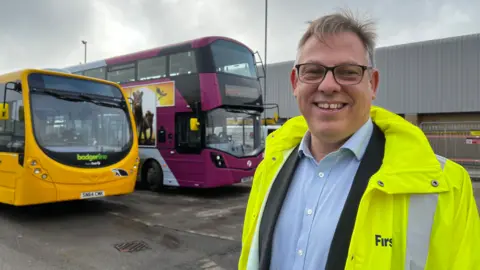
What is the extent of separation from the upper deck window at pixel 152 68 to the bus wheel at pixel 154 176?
2.46 m

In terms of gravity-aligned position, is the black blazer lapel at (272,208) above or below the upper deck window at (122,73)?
below

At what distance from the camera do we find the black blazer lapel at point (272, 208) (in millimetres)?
1700

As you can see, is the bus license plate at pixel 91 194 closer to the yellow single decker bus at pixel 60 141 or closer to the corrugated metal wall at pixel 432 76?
the yellow single decker bus at pixel 60 141

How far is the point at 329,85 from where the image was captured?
1565 millimetres

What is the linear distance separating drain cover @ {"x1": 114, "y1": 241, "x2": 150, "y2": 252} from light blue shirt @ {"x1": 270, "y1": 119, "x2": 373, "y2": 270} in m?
4.19

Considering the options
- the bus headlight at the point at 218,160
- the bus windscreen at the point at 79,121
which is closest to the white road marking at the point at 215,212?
the bus headlight at the point at 218,160

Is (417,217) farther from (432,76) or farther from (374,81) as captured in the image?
(432,76)

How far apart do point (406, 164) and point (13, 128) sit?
24.5 feet

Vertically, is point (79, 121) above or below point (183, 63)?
below

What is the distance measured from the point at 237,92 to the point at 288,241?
8.46 meters

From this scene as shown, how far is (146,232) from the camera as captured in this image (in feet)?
20.7

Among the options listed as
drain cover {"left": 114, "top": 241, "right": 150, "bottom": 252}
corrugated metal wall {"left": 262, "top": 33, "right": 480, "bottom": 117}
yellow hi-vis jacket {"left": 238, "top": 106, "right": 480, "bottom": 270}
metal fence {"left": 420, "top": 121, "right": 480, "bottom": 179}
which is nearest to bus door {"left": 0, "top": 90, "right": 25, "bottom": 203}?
drain cover {"left": 114, "top": 241, "right": 150, "bottom": 252}

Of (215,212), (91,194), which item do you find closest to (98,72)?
(91,194)

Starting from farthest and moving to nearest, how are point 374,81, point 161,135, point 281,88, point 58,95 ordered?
point 281,88 → point 161,135 → point 58,95 → point 374,81
